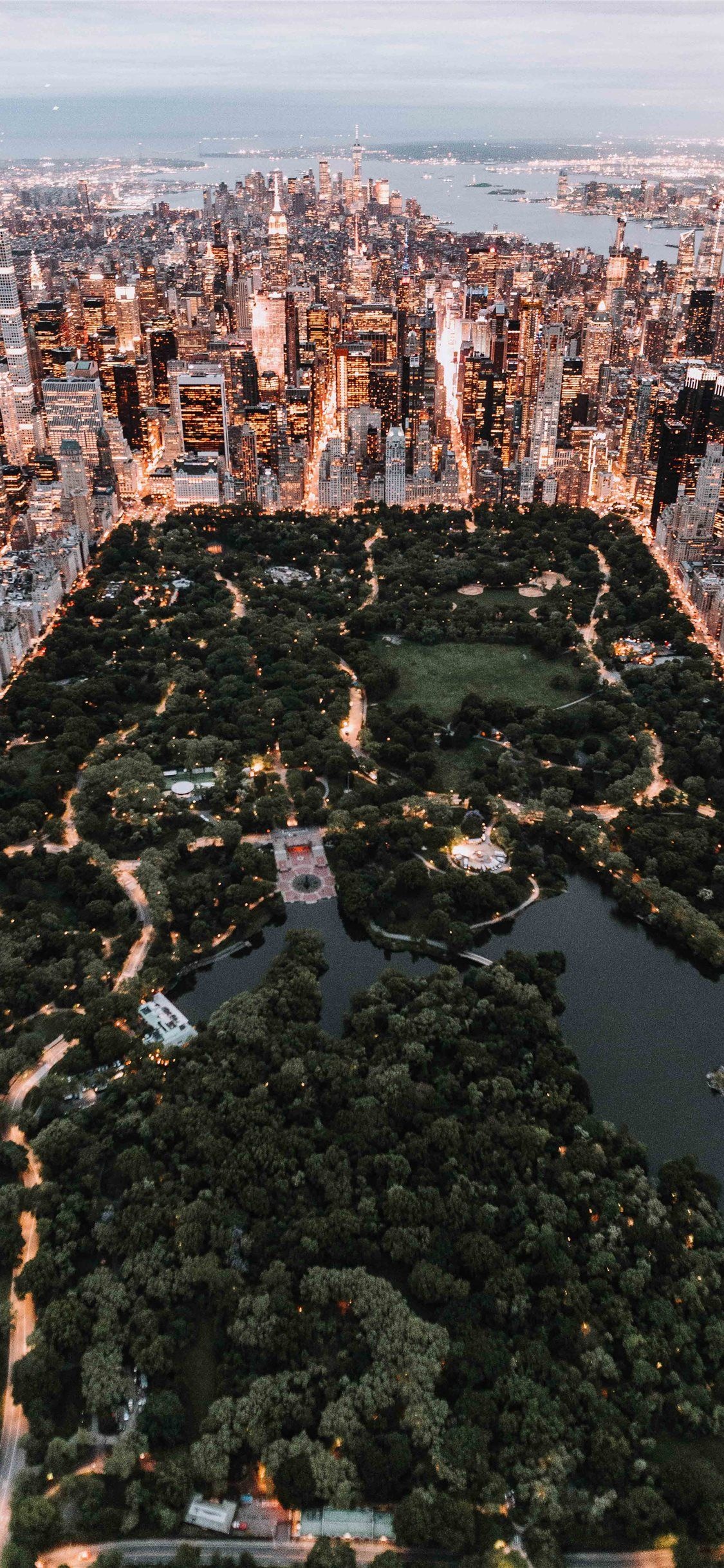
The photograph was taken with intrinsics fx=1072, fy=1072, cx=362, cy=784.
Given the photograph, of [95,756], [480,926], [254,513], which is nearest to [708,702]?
[480,926]

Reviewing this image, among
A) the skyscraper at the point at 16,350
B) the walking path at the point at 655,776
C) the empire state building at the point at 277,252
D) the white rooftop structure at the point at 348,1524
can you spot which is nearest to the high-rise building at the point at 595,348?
the empire state building at the point at 277,252

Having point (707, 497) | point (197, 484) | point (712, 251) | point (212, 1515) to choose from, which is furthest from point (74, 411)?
point (712, 251)

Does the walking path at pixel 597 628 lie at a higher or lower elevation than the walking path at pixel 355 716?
higher

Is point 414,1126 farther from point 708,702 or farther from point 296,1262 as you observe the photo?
point 708,702

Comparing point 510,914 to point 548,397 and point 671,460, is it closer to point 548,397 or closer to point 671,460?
point 671,460

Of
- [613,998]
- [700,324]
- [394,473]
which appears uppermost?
[700,324]

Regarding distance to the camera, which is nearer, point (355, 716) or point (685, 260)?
point (355, 716)

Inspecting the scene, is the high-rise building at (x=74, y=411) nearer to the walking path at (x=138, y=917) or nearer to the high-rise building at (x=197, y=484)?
the high-rise building at (x=197, y=484)

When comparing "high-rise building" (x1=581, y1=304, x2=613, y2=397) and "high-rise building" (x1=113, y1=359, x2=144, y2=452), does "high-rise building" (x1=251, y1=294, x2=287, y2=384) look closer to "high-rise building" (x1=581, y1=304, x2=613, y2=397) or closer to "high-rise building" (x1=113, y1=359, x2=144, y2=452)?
"high-rise building" (x1=113, y1=359, x2=144, y2=452)
